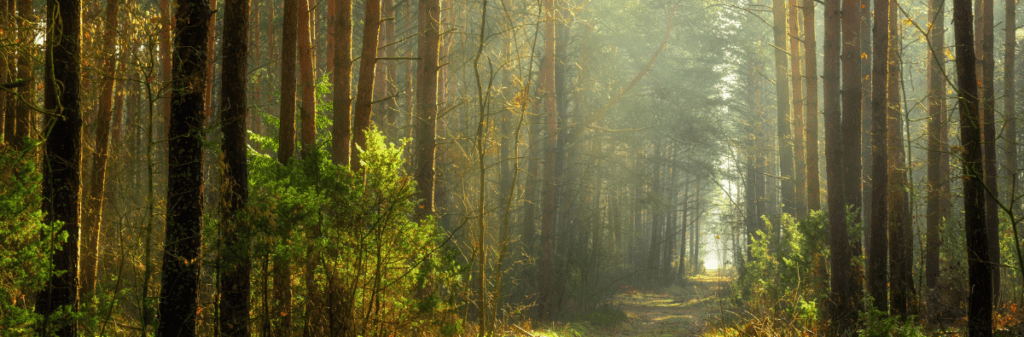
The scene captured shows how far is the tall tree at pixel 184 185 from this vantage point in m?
5.32

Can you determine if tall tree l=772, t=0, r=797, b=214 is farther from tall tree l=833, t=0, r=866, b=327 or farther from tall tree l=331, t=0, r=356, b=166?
tall tree l=331, t=0, r=356, b=166

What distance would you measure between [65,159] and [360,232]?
Result: 2.91 metres

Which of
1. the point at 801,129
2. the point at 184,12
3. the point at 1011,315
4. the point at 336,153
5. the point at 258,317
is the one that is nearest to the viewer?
the point at 184,12

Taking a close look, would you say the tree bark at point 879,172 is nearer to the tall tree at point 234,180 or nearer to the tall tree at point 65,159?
the tall tree at point 234,180

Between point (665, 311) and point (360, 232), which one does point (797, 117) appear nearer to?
point (665, 311)

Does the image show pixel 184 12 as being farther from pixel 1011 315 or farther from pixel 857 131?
pixel 1011 315

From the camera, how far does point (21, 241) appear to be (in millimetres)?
5379

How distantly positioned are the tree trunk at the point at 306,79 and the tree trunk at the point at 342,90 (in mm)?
319

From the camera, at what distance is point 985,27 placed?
12461 mm

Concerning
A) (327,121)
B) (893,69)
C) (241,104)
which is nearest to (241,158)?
(241,104)

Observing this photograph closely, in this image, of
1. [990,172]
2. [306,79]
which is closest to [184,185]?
[306,79]

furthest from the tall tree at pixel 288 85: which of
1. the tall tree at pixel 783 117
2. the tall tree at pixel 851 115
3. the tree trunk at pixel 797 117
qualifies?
the tall tree at pixel 783 117

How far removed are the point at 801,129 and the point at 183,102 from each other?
1555cm

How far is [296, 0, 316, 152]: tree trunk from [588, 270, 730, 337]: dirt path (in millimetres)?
6433
